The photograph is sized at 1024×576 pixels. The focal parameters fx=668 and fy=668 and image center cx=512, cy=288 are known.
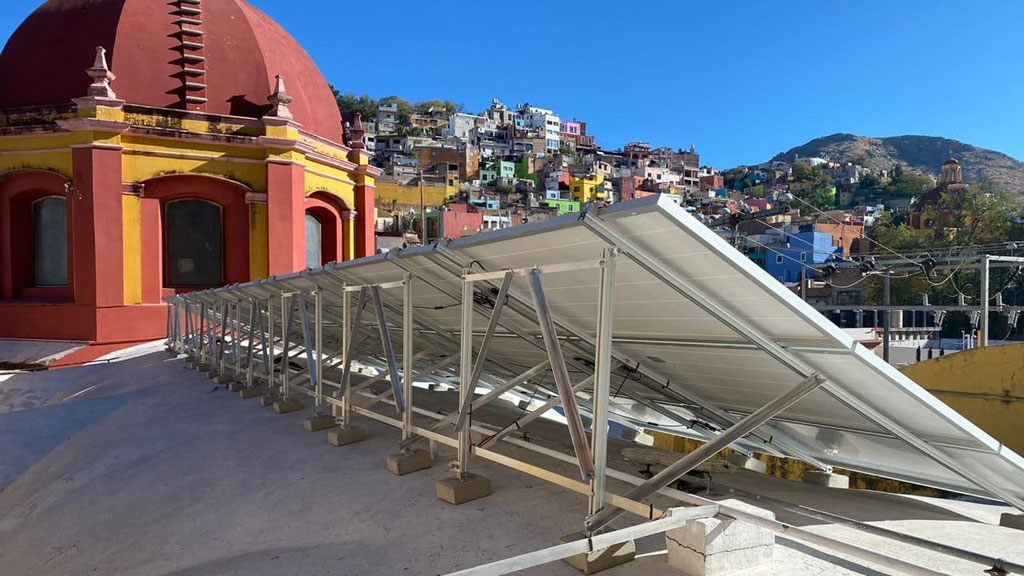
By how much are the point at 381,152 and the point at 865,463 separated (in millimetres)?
97831

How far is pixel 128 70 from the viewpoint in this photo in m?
16.8

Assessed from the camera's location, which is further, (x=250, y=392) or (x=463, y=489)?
(x=250, y=392)

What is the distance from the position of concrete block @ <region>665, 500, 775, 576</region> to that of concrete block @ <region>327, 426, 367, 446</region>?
4.30m

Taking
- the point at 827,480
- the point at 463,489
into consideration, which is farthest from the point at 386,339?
the point at 827,480

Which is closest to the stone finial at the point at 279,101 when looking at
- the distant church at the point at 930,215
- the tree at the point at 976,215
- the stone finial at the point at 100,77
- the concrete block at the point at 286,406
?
the stone finial at the point at 100,77

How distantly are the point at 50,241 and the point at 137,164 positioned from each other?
355cm

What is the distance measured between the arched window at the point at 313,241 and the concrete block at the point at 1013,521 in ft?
58.2

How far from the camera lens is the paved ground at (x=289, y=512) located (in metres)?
4.13

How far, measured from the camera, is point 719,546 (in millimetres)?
3469

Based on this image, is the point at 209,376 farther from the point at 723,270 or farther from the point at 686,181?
the point at 686,181

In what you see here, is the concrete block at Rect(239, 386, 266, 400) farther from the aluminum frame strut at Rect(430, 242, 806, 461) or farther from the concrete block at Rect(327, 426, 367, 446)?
the aluminum frame strut at Rect(430, 242, 806, 461)

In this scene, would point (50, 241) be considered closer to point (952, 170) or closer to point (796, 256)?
point (796, 256)

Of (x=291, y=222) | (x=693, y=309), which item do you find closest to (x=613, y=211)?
(x=693, y=309)

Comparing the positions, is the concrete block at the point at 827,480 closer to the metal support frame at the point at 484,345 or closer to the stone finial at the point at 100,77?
the metal support frame at the point at 484,345
